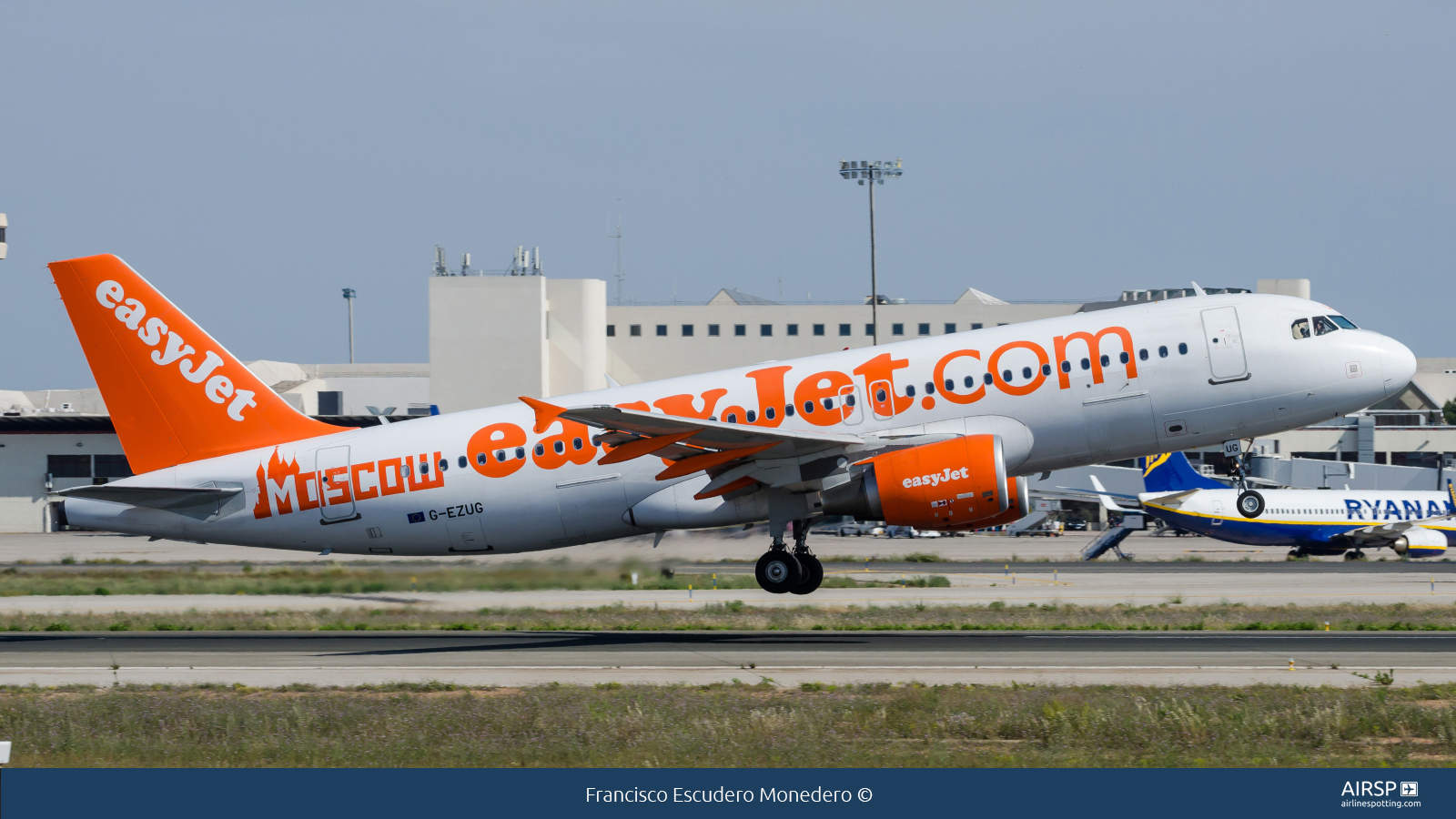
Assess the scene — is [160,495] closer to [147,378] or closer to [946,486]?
[147,378]

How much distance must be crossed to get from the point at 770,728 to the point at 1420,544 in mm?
59019

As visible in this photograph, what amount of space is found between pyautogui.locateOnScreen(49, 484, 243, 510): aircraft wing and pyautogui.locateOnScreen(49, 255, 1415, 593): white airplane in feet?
0.18

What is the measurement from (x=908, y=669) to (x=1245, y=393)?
918 centimetres

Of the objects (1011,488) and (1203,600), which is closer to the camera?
(1011,488)

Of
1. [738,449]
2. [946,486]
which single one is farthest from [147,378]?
[946,486]

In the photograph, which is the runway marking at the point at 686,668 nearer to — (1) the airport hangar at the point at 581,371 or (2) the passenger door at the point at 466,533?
(2) the passenger door at the point at 466,533

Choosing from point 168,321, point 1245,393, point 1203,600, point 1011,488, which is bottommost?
point 1203,600

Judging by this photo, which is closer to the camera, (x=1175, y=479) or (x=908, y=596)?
(x=908, y=596)

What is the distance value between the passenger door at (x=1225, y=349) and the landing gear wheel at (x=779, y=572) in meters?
9.23

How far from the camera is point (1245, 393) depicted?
25.7m

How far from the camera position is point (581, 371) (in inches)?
4085

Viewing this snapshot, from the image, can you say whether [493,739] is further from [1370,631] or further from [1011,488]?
[1370,631]

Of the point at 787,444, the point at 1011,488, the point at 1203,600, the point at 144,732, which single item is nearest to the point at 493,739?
the point at 144,732

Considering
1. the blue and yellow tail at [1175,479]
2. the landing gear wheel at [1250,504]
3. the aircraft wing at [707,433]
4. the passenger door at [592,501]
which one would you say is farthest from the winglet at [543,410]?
the blue and yellow tail at [1175,479]
